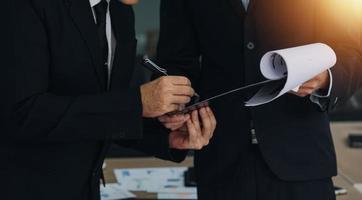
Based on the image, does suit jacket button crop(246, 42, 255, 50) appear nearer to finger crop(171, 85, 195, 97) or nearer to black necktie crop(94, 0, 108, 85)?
finger crop(171, 85, 195, 97)

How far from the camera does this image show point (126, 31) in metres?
1.59

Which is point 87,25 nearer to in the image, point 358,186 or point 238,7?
point 238,7

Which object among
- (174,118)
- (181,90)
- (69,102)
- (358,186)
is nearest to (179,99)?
(181,90)

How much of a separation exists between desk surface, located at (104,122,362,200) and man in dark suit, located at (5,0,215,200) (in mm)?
876

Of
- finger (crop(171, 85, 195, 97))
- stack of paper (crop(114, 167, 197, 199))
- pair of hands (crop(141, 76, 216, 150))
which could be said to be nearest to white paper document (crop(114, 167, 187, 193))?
stack of paper (crop(114, 167, 197, 199))

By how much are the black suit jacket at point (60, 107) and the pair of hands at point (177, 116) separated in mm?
33

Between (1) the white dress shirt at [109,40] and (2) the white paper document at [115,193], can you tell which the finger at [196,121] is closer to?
(1) the white dress shirt at [109,40]

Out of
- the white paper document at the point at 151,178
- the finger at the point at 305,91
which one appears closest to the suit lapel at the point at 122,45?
the finger at the point at 305,91

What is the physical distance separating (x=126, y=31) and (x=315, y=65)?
53 centimetres

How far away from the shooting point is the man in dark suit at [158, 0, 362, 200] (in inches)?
58.9

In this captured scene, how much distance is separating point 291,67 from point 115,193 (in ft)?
4.09

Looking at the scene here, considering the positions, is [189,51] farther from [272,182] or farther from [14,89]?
[14,89]

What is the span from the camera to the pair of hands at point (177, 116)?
135 cm

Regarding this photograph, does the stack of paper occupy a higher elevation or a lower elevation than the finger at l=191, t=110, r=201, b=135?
lower
